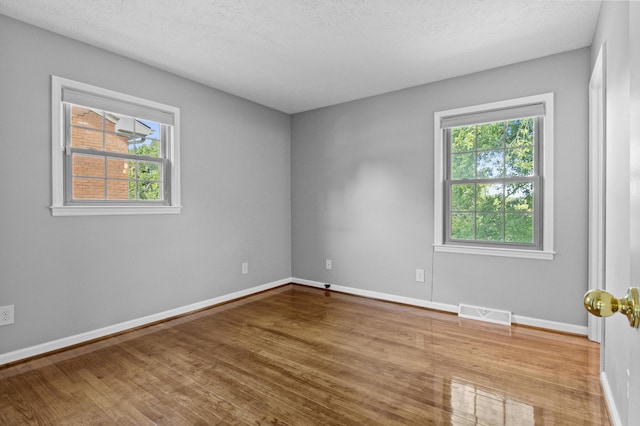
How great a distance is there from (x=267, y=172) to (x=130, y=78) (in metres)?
1.95

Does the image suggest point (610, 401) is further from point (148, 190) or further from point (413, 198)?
point (148, 190)

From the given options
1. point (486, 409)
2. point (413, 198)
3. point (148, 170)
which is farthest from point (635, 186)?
point (148, 170)

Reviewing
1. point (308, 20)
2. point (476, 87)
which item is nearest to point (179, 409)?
point (308, 20)

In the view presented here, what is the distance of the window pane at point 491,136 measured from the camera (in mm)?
3480

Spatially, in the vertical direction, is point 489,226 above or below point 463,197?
below

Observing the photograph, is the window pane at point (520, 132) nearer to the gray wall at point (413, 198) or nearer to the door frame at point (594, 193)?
the gray wall at point (413, 198)

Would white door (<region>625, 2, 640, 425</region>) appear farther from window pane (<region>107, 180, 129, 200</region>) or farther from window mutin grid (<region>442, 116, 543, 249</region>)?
window pane (<region>107, 180, 129, 200</region>)

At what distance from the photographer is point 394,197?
4109 millimetres

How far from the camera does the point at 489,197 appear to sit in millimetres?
3555

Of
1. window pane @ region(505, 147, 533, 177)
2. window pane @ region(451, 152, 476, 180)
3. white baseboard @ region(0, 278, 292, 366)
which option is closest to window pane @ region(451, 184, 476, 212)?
window pane @ region(451, 152, 476, 180)

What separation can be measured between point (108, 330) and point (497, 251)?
3695 millimetres

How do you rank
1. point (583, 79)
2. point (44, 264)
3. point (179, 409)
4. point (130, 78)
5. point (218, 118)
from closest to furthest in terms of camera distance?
point (179, 409) → point (44, 264) → point (583, 79) → point (130, 78) → point (218, 118)

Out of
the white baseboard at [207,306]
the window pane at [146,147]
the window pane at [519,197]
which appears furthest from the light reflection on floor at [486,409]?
the window pane at [146,147]

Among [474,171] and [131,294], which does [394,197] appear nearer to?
[474,171]
